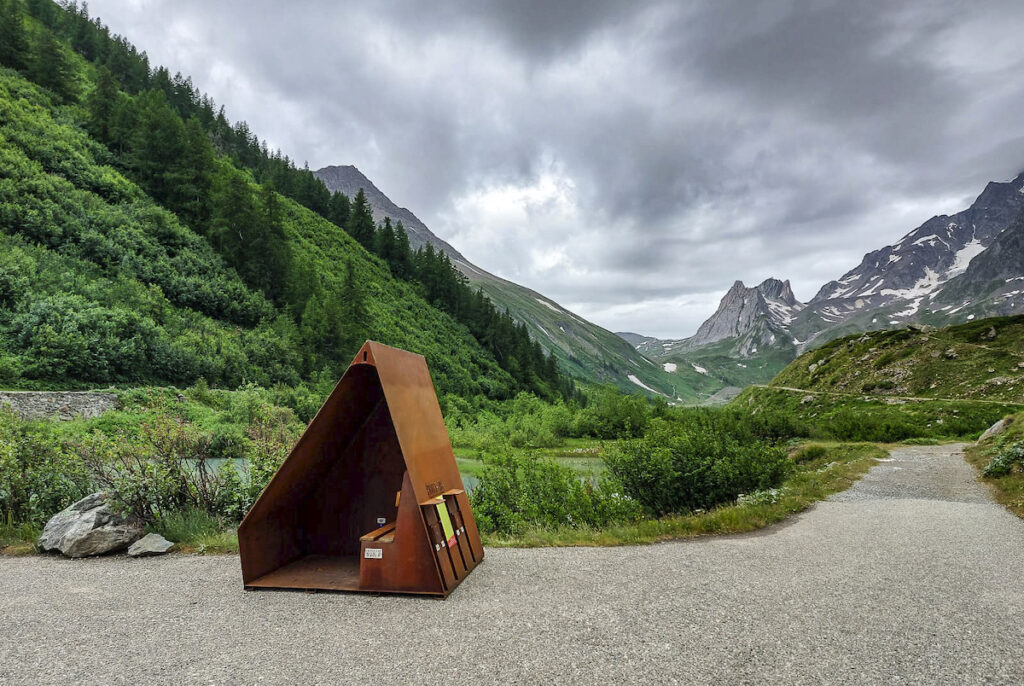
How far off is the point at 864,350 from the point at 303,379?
68.3m

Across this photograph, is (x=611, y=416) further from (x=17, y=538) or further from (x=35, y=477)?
(x=17, y=538)

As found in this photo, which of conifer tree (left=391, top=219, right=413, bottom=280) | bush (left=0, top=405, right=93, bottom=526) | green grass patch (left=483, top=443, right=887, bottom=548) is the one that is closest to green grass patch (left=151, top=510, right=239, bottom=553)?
bush (left=0, top=405, right=93, bottom=526)

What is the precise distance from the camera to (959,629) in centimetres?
424

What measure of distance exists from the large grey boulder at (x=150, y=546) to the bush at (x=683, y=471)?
430 inches

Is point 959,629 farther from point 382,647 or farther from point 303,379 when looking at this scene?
point 303,379

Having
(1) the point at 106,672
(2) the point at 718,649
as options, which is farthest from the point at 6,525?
(2) the point at 718,649

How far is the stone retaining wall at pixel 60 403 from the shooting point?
2505 cm

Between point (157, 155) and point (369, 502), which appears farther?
point (157, 155)

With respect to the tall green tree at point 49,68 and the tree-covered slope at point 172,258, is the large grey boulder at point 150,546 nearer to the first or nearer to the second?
the tree-covered slope at point 172,258

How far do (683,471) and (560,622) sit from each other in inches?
419

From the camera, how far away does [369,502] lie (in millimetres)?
6562

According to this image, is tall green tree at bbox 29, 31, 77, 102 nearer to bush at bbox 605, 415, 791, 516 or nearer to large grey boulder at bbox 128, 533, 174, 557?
large grey boulder at bbox 128, 533, 174, 557

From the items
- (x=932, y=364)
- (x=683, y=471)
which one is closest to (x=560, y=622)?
(x=683, y=471)

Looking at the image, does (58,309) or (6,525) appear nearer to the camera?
(6,525)
